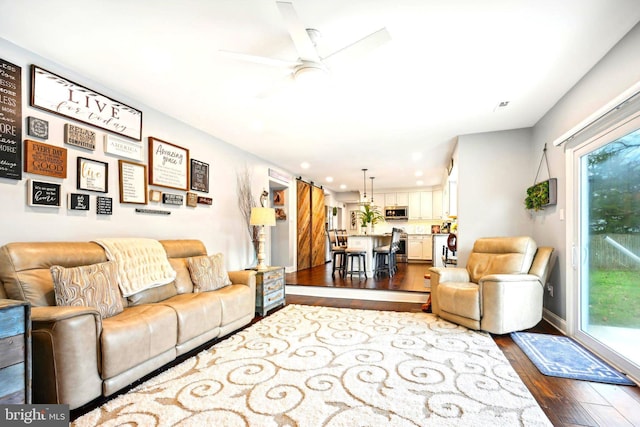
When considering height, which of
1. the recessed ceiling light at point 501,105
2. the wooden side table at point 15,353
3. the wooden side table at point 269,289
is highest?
the recessed ceiling light at point 501,105

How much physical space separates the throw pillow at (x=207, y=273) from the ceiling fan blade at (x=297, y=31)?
2300 mm

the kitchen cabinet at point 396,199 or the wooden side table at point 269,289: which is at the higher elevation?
the kitchen cabinet at point 396,199

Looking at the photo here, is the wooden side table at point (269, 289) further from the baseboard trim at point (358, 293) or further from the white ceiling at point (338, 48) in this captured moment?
the white ceiling at point (338, 48)

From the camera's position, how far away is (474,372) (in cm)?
222

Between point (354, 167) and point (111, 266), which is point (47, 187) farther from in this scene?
point (354, 167)

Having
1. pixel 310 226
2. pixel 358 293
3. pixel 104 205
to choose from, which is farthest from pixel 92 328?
pixel 310 226

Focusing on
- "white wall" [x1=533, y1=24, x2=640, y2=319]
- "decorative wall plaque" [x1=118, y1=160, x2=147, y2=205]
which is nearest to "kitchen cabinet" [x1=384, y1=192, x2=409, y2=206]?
"white wall" [x1=533, y1=24, x2=640, y2=319]

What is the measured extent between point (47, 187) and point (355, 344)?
291 cm

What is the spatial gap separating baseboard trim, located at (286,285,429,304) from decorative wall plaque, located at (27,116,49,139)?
377 cm

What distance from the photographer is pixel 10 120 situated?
7.35ft

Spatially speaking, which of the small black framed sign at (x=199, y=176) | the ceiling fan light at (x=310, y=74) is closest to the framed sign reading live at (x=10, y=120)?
the small black framed sign at (x=199, y=176)

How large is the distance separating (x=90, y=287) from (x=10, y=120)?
4.52ft

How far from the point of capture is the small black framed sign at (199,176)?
401cm

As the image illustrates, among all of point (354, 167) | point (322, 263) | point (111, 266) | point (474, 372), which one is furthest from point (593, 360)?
point (322, 263)
